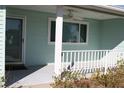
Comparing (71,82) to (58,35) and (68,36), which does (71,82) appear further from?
(68,36)

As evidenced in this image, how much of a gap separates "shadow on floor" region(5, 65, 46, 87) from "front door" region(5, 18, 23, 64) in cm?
49

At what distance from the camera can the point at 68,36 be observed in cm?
1341

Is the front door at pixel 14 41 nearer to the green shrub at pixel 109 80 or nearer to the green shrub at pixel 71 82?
the green shrub at pixel 71 82

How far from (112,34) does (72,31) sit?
2425mm

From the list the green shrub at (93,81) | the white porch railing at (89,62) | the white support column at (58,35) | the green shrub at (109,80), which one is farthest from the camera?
the white porch railing at (89,62)

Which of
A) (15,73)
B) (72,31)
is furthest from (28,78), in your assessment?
(72,31)

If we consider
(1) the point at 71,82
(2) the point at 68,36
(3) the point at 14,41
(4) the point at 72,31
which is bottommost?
(1) the point at 71,82

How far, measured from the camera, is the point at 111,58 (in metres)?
11.4

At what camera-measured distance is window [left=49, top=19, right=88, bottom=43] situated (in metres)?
12.6

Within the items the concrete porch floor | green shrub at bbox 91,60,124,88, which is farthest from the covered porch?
green shrub at bbox 91,60,124,88

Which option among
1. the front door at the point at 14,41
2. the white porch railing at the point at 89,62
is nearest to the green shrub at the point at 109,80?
the white porch railing at the point at 89,62

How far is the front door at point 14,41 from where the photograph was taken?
36.1ft

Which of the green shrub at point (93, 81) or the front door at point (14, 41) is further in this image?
the front door at point (14, 41)

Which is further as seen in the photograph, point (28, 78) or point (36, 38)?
point (36, 38)
